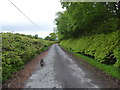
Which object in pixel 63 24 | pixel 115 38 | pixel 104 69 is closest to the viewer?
pixel 104 69

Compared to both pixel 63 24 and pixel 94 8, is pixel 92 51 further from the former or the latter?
pixel 63 24

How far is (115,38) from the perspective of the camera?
6.98 m

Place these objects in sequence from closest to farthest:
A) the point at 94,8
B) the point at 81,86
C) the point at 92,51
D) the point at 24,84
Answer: the point at 81,86
the point at 24,84
the point at 94,8
the point at 92,51

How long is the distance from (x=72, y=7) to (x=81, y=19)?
1.52m

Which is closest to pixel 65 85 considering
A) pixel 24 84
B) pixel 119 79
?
pixel 24 84

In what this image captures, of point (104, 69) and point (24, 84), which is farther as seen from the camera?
point (104, 69)

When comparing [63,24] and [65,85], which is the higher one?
[63,24]

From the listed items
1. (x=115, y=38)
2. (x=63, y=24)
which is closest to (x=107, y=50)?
(x=115, y=38)

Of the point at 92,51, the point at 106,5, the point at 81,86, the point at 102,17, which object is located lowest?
the point at 81,86

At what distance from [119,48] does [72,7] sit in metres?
6.21

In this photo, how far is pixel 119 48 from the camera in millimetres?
5801

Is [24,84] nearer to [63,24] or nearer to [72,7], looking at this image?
[72,7]

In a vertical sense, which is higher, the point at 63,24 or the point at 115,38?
the point at 63,24

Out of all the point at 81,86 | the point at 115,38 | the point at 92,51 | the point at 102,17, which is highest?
the point at 102,17
